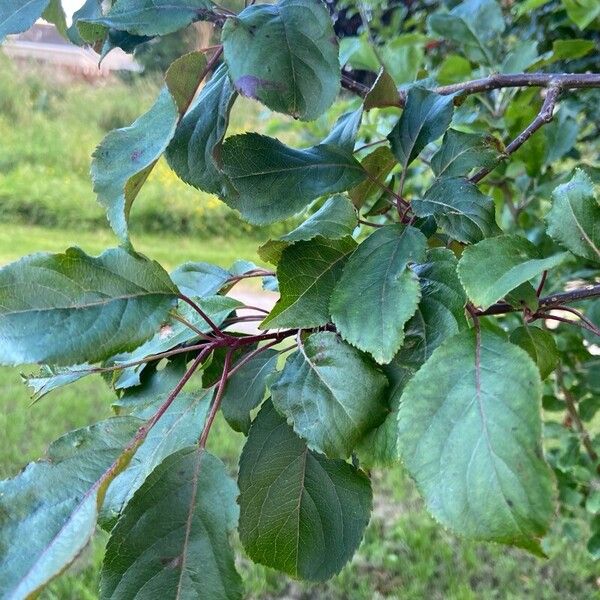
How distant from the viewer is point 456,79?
93cm

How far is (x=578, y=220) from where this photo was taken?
40cm

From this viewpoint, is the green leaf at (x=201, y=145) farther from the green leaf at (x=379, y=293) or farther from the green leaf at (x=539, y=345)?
the green leaf at (x=539, y=345)

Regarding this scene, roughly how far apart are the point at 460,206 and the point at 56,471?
0.28 metres

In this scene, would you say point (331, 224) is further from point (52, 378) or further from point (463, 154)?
point (52, 378)

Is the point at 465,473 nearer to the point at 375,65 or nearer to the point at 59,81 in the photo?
the point at 375,65

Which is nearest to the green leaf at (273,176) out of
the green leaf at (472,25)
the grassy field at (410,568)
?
the green leaf at (472,25)

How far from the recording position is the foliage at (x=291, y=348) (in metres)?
0.30

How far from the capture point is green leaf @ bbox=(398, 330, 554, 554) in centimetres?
27

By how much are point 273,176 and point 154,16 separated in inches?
4.4

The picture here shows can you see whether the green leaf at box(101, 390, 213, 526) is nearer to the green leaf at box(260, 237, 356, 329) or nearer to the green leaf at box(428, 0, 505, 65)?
the green leaf at box(260, 237, 356, 329)

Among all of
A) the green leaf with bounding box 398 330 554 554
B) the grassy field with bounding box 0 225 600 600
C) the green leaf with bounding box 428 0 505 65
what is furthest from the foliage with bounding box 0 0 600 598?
the grassy field with bounding box 0 225 600 600

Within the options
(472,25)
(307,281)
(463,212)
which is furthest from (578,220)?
(472,25)

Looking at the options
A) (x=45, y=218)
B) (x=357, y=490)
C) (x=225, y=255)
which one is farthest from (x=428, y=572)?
(x=45, y=218)

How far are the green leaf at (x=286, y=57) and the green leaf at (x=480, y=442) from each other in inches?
6.1
